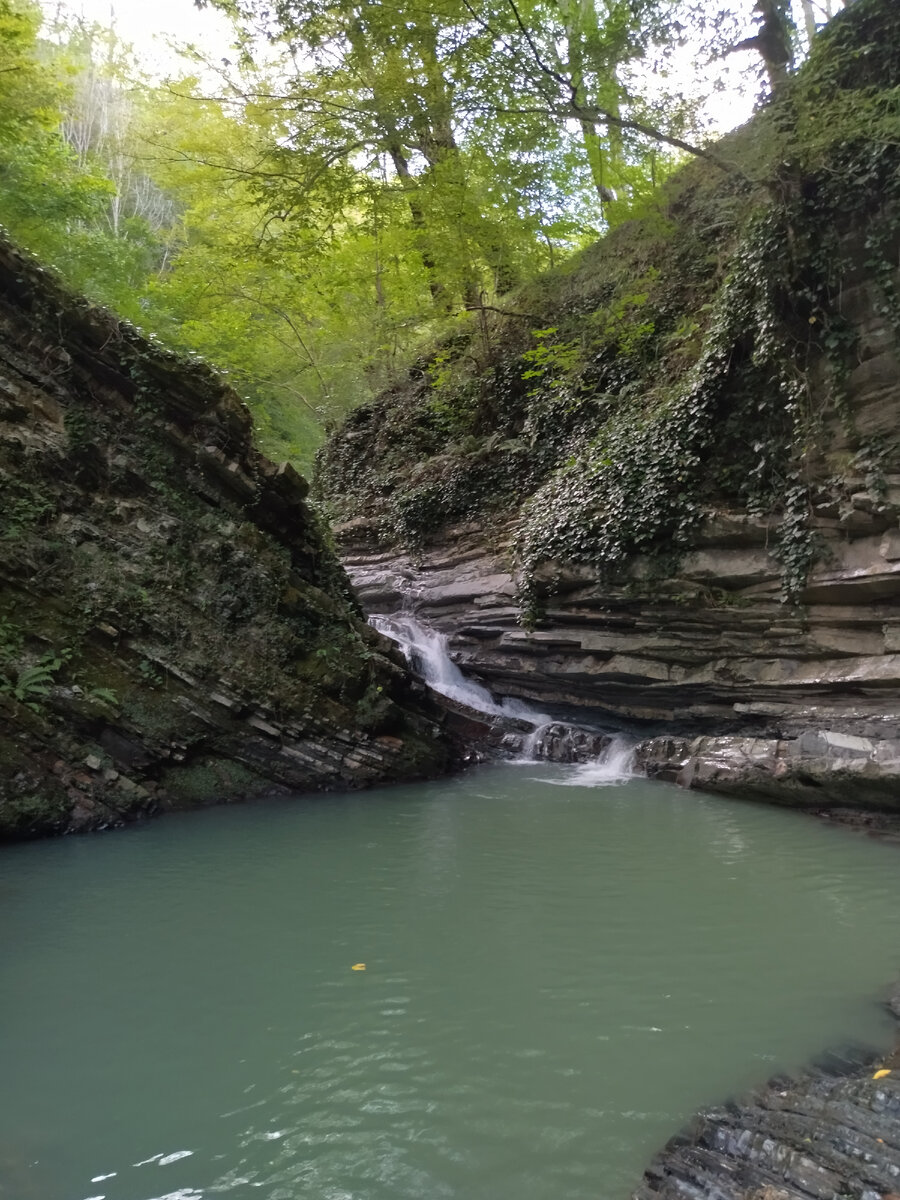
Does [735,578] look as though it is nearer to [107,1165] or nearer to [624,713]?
[624,713]

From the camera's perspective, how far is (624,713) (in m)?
11.2

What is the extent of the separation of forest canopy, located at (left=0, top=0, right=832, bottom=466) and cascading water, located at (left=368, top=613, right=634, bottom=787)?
6296mm

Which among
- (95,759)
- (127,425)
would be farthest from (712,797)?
(127,425)

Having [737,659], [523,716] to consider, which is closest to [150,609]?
[523,716]

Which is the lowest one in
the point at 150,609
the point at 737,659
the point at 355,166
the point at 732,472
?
the point at 737,659

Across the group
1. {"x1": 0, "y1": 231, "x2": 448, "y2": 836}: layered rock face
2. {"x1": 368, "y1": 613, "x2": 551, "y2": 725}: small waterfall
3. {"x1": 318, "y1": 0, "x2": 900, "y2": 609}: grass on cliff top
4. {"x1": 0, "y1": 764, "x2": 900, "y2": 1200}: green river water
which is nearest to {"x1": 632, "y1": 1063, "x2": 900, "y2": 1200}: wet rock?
{"x1": 0, "y1": 764, "x2": 900, "y2": 1200}: green river water

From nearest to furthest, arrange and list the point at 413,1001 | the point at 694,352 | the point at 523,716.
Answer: the point at 413,1001, the point at 694,352, the point at 523,716

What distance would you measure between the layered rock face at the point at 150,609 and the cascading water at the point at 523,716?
1.56m

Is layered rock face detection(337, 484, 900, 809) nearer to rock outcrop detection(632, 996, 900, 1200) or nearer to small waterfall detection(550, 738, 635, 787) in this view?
small waterfall detection(550, 738, 635, 787)

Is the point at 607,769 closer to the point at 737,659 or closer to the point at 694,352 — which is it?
the point at 737,659

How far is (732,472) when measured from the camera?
31.6 ft

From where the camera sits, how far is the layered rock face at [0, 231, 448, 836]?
8.52 meters

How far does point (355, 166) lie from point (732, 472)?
6.28m

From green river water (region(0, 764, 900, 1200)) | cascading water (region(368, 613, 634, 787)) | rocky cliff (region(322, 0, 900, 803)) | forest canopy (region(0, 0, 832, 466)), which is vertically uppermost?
forest canopy (region(0, 0, 832, 466))
